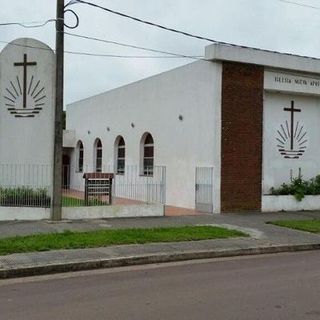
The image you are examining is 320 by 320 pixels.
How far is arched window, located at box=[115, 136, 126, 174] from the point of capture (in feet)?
87.6

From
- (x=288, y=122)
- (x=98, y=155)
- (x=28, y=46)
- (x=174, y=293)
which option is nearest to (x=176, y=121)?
(x=288, y=122)

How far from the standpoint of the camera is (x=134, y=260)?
1042cm

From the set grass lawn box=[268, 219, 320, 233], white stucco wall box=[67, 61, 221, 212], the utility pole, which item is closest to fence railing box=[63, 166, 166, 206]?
white stucco wall box=[67, 61, 221, 212]

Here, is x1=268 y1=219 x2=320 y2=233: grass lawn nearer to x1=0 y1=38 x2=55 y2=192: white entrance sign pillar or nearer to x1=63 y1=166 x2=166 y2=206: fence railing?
x1=63 y1=166 x2=166 y2=206: fence railing

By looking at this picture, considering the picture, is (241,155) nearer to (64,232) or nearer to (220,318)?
(64,232)

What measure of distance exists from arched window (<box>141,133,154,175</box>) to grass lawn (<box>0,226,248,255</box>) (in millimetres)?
9388

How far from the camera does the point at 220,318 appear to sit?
20.6 feet

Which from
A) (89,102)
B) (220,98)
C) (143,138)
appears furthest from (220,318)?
(89,102)

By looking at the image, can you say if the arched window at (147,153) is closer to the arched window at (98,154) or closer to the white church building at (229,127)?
the white church building at (229,127)

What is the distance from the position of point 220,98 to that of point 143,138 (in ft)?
20.4

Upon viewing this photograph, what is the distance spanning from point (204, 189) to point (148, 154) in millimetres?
5367

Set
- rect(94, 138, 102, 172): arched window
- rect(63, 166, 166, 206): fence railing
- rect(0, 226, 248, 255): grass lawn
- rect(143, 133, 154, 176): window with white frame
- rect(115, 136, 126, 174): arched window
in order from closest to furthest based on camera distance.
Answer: rect(0, 226, 248, 255): grass lawn → rect(63, 166, 166, 206): fence railing → rect(143, 133, 154, 176): window with white frame → rect(115, 136, 126, 174): arched window → rect(94, 138, 102, 172): arched window

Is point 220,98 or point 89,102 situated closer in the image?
point 220,98

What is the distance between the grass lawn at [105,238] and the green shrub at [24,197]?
10.8 feet
